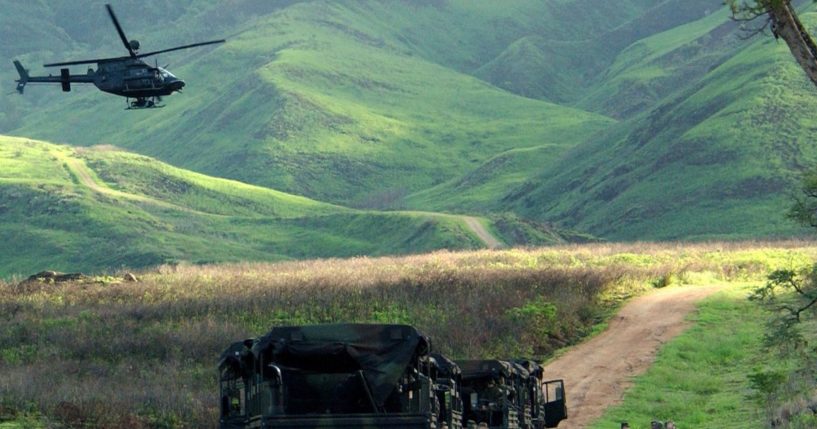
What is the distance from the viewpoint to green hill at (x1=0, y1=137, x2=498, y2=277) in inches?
5359

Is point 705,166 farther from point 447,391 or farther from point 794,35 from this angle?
point 447,391

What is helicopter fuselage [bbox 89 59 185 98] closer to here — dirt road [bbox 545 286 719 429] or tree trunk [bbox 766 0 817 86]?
dirt road [bbox 545 286 719 429]

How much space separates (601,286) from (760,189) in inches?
3371

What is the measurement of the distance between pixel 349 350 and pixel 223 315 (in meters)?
32.4

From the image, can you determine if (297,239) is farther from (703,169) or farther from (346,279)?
(346,279)

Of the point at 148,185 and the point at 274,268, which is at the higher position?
the point at 148,185

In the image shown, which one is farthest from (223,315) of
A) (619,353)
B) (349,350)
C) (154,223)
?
(154,223)

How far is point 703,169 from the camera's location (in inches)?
6053

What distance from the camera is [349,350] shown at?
Result: 2338 cm

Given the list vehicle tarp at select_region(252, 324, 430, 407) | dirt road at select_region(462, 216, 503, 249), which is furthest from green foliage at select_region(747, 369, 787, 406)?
dirt road at select_region(462, 216, 503, 249)

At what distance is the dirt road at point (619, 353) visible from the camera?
1677 inches

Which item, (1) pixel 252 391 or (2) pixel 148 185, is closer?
(1) pixel 252 391

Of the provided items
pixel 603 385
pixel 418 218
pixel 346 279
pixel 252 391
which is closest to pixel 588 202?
pixel 418 218

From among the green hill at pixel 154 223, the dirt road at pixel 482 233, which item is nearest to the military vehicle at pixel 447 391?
the dirt road at pixel 482 233
